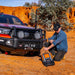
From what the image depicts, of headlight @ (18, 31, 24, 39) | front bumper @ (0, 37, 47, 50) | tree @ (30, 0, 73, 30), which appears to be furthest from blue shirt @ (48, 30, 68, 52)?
tree @ (30, 0, 73, 30)

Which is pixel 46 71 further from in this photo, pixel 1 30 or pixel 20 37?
pixel 1 30

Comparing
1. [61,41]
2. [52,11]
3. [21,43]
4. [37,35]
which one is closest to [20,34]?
[21,43]

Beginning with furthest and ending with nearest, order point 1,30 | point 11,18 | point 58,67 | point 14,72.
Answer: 1. point 11,18
2. point 1,30
3. point 58,67
4. point 14,72

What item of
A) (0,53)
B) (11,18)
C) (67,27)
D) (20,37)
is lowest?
(67,27)

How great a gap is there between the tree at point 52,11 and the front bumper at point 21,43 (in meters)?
15.1

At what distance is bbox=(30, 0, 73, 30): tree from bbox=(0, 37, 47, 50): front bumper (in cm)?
1507

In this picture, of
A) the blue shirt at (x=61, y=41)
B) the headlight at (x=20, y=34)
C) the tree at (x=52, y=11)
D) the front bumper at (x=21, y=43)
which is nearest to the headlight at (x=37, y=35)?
the front bumper at (x=21, y=43)

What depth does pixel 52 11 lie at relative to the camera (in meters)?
20.2

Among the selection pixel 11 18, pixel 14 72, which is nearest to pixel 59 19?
pixel 11 18

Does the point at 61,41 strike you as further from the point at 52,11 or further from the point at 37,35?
the point at 52,11

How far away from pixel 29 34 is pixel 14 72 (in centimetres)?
210

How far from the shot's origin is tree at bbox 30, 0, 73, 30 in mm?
20484

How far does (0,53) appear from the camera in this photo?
224 inches

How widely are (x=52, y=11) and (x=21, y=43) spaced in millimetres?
15553
